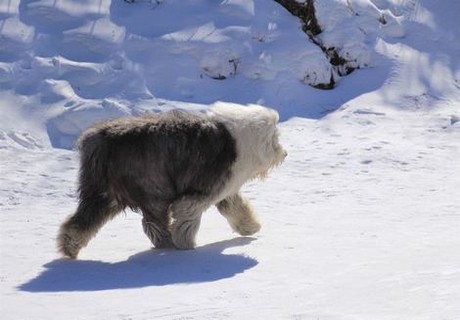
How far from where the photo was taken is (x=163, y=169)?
28.4 feet

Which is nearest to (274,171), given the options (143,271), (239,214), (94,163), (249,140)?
(239,214)

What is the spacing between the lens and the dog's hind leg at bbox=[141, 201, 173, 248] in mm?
8695

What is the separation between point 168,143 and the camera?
28.4 feet

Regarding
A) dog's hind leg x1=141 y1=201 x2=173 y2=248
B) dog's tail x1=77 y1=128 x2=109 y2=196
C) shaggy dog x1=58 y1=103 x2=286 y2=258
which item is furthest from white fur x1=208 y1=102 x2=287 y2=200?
dog's tail x1=77 y1=128 x2=109 y2=196

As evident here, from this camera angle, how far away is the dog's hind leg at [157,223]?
870cm

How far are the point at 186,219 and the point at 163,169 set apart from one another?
49 cm

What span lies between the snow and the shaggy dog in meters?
0.29

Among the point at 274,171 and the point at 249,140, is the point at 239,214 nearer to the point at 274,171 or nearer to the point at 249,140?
the point at 249,140

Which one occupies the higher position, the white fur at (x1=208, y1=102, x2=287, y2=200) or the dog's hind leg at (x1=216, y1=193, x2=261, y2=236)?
the white fur at (x1=208, y1=102, x2=287, y2=200)

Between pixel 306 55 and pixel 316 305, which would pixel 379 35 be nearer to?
pixel 306 55

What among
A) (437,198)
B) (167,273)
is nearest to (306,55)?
(437,198)

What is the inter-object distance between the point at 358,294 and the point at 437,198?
12.1ft

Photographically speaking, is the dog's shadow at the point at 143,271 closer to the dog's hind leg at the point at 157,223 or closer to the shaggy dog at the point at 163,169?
the dog's hind leg at the point at 157,223

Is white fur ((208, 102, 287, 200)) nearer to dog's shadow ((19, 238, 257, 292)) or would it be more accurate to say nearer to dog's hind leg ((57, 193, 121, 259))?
dog's shadow ((19, 238, 257, 292))
